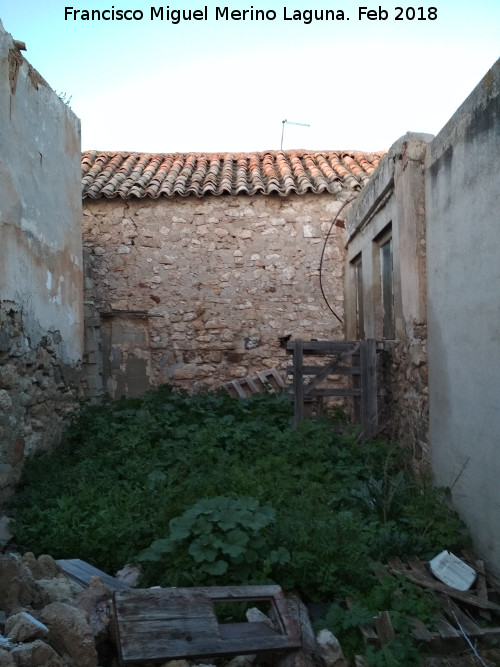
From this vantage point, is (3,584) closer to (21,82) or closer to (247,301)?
(21,82)

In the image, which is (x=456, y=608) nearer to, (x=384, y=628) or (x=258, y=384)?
(x=384, y=628)

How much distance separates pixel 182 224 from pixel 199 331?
176 cm

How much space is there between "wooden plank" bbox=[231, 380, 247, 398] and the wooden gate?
2095 mm

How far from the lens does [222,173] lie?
32.9 feet

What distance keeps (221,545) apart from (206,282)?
6.21 metres

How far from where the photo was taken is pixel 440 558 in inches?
153

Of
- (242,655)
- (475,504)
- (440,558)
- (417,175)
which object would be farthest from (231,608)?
(417,175)

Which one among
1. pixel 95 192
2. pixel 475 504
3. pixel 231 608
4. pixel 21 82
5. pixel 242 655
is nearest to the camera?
pixel 242 655

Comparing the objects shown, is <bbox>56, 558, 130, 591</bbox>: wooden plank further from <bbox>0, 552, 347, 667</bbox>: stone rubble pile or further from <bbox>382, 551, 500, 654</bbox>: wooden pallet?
<bbox>382, 551, 500, 654</bbox>: wooden pallet

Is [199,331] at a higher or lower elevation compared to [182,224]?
lower

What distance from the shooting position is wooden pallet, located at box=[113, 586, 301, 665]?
2.70 m

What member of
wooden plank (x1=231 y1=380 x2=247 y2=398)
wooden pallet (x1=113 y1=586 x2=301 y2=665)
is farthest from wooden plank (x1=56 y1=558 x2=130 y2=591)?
wooden plank (x1=231 y1=380 x2=247 y2=398)

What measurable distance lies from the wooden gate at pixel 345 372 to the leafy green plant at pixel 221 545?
3.01 metres

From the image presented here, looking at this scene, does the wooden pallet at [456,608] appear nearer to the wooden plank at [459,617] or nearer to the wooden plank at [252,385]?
the wooden plank at [459,617]
